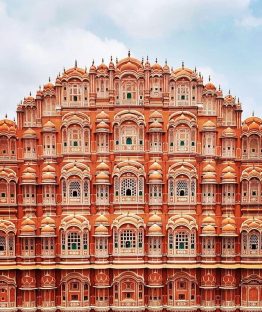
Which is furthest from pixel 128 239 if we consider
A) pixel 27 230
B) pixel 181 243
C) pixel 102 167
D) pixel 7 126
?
pixel 7 126

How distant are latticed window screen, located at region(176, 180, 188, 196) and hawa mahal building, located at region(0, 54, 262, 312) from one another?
73mm

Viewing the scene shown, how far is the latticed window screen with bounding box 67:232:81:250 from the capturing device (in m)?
31.8

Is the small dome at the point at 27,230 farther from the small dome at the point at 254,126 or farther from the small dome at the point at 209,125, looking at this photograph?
the small dome at the point at 254,126

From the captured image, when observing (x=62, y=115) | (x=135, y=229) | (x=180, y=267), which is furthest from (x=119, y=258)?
(x=62, y=115)

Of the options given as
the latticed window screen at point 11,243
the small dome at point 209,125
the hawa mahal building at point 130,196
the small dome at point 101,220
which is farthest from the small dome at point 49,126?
the small dome at point 209,125

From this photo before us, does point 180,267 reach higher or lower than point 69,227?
lower

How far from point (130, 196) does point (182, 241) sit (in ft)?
16.3

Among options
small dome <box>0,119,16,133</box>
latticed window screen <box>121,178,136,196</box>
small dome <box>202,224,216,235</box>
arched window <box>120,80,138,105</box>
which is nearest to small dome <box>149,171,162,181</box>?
latticed window screen <box>121,178,136,196</box>

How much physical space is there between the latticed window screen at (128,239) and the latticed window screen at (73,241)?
3104 millimetres

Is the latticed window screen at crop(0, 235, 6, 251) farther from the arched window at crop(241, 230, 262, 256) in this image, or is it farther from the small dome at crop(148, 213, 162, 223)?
the arched window at crop(241, 230, 262, 256)

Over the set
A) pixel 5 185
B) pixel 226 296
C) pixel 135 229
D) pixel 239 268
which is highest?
pixel 5 185

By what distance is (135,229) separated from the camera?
104ft

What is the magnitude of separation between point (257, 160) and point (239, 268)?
8008 millimetres

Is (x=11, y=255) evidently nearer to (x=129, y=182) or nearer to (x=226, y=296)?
(x=129, y=182)
